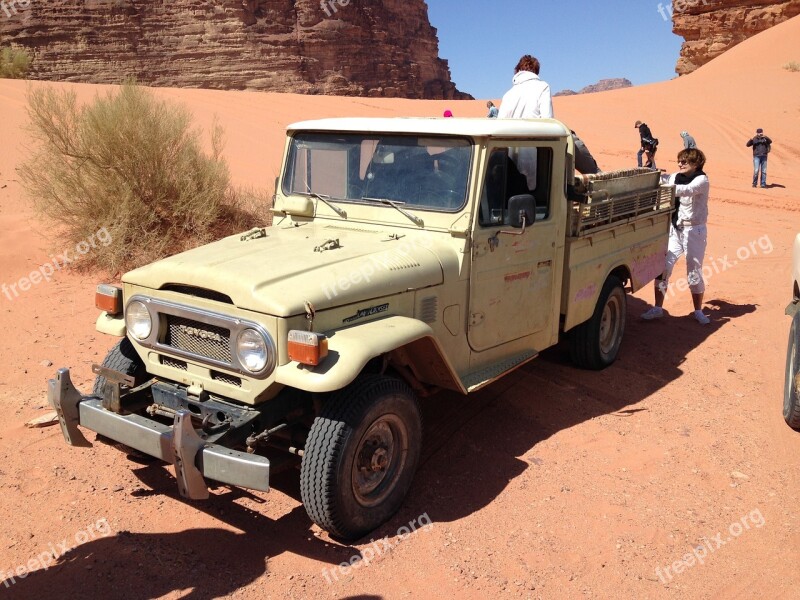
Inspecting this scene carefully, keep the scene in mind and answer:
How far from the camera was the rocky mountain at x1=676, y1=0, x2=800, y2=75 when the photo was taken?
138 feet

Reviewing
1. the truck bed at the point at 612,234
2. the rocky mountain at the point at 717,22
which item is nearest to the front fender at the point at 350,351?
the truck bed at the point at 612,234

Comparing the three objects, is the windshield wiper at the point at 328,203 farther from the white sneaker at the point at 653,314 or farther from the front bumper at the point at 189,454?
the white sneaker at the point at 653,314

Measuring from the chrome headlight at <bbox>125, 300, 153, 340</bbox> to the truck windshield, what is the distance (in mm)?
1496

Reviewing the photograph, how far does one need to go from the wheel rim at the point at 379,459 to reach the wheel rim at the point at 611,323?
2.94 meters

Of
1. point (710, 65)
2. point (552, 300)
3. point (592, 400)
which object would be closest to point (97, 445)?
point (552, 300)

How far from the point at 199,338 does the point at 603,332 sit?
12.7 ft

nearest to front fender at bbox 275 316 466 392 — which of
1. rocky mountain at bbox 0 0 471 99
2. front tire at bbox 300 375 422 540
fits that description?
front tire at bbox 300 375 422 540

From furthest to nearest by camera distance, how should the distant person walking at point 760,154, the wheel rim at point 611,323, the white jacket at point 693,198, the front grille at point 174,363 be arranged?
1. the distant person walking at point 760,154
2. the white jacket at point 693,198
3. the wheel rim at point 611,323
4. the front grille at point 174,363

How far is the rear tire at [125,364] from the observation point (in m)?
4.27

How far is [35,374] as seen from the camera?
19.8 feet

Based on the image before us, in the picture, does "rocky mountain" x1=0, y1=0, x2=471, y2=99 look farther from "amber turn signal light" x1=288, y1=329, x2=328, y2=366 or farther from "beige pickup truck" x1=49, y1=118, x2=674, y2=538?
"amber turn signal light" x1=288, y1=329, x2=328, y2=366

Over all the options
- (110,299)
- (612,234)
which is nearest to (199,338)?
(110,299)

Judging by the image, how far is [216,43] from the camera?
52125 mm

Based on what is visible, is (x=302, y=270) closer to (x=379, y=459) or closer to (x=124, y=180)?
(x=379, y=459)
